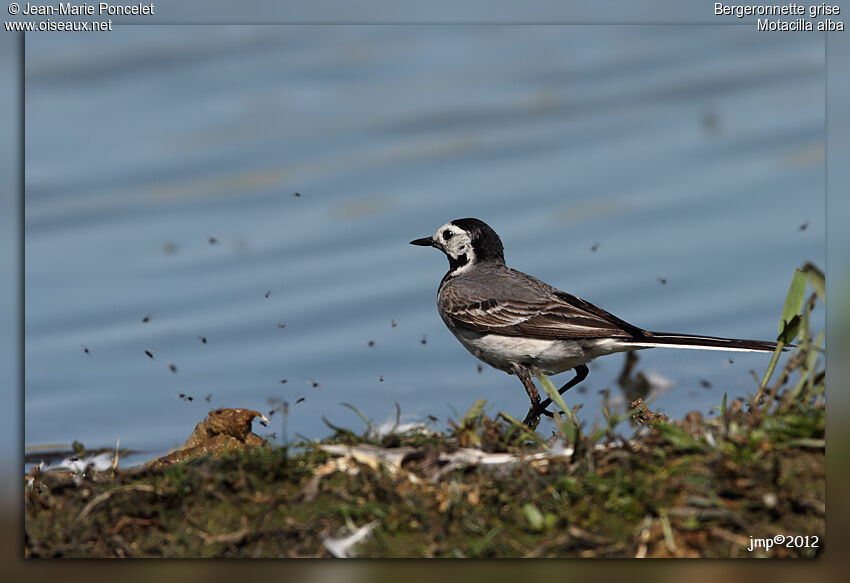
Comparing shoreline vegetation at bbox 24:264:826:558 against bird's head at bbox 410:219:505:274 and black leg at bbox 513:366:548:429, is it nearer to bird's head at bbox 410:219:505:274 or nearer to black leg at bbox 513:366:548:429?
black leg at bbox 513:366:548:429

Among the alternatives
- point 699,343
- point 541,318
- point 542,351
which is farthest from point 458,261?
point 699,343

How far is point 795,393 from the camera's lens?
5520 mm

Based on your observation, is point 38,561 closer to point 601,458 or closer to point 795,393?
point 601,458

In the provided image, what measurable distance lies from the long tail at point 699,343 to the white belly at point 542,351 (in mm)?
225

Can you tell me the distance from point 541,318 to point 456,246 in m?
1.78

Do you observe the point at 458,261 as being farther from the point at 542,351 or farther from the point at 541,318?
the point at 542,351

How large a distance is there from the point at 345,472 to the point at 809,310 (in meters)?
2.95

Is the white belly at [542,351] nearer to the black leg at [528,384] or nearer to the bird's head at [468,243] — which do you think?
the black leg at [528,384]

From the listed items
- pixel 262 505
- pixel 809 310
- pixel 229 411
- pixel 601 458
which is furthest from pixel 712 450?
pixel 229 411

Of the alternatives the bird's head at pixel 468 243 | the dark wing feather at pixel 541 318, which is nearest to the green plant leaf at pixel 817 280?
the dark wing feather at pixel 541 318

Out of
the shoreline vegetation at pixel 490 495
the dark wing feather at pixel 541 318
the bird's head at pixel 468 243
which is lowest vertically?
the shoreline vegetation at pixel 490 495

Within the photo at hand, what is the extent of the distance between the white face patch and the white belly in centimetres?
144

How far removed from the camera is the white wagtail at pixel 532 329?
8.34 metres

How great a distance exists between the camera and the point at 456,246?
10.2 metres
